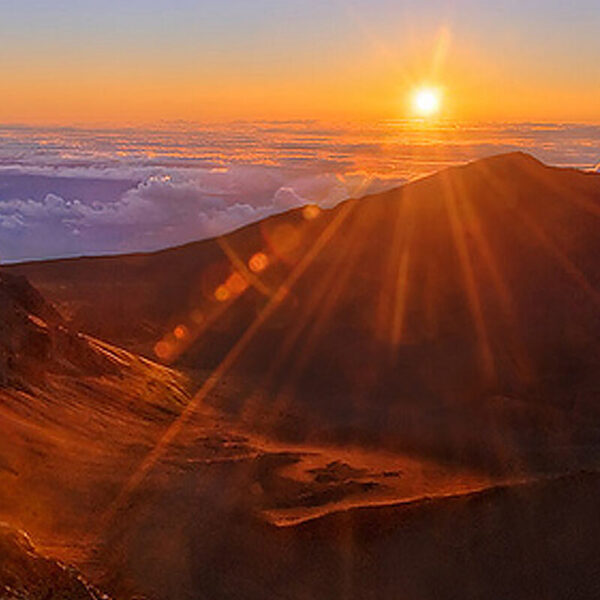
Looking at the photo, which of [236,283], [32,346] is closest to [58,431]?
[32,346]

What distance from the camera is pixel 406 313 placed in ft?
102

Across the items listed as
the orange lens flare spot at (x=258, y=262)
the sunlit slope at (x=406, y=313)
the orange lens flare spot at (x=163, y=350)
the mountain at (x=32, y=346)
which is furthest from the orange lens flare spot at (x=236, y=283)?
the mountain at (x=32, y=346)

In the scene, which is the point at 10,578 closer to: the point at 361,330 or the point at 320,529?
the point at 320,529

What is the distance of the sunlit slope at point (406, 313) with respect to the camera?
2183 cm

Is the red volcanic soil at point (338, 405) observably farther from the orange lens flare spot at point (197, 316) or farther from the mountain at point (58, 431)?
the orange lens flare spot at point (197, 316)

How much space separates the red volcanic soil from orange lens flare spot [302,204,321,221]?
1.04ft

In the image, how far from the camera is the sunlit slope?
71.6 ft

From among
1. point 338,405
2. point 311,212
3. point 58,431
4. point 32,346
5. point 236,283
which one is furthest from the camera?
point 311,212

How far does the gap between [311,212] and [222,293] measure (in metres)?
13.2

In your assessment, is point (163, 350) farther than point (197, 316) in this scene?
No

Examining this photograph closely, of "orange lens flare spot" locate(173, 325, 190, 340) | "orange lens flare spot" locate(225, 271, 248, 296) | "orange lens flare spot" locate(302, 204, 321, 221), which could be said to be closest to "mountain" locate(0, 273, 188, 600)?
"orange lens flare spot" locate(173, 325, 190, 340)

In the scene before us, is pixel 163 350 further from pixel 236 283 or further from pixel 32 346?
pixel 32 346

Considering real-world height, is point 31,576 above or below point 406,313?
above

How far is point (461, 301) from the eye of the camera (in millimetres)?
31500
